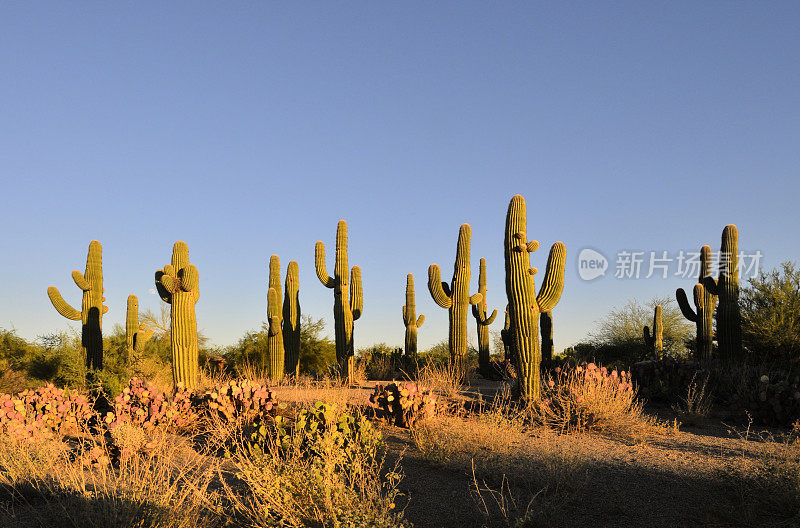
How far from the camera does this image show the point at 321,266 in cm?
1950

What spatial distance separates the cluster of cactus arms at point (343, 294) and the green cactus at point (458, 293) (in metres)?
2.75

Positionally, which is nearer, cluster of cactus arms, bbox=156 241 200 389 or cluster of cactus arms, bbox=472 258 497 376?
cluster of cactus arms, bbox=156 241 200 389

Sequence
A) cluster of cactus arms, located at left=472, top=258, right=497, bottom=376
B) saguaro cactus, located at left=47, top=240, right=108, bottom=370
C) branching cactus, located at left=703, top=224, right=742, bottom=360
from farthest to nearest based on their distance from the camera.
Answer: cluster of cactus arms, located at left=472, top=258, right=497, bottom=376
saguaro cactus, located at left=47, top=240, right=108, bottom=370
branching cactus, located at left=703, top=224, right=742, bottom=360

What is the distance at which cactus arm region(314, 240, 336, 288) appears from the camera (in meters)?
19.3

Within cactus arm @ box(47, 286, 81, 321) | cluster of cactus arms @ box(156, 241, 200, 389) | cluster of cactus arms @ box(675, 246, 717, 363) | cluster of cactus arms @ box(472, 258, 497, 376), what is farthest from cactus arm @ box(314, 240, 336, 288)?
cluster of cactus arms @ box(675, 246, 717, 363)

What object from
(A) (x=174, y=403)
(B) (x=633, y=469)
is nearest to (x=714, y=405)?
(B) (x=633, y=469)

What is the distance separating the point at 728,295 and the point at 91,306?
699 inches

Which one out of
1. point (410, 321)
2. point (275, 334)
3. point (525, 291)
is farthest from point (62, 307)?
point (525, 291)

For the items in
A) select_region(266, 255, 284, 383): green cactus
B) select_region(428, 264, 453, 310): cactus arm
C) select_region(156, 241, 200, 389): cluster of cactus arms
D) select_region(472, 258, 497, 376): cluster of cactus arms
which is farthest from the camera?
select_region(472, 258, 497, 376): cluster of cactus arms

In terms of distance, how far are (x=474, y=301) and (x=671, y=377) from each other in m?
6.62

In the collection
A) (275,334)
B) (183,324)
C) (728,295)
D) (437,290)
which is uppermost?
(437,290)

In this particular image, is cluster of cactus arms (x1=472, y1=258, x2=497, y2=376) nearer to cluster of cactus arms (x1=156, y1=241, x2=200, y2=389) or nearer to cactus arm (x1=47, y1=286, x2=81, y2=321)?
cluster of cactus arms (x1=156, y1=241, x2=200, y2=389)

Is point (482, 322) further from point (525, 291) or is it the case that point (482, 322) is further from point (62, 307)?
point (62, 307)

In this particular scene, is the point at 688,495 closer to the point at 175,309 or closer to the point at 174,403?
the point at 174,403
